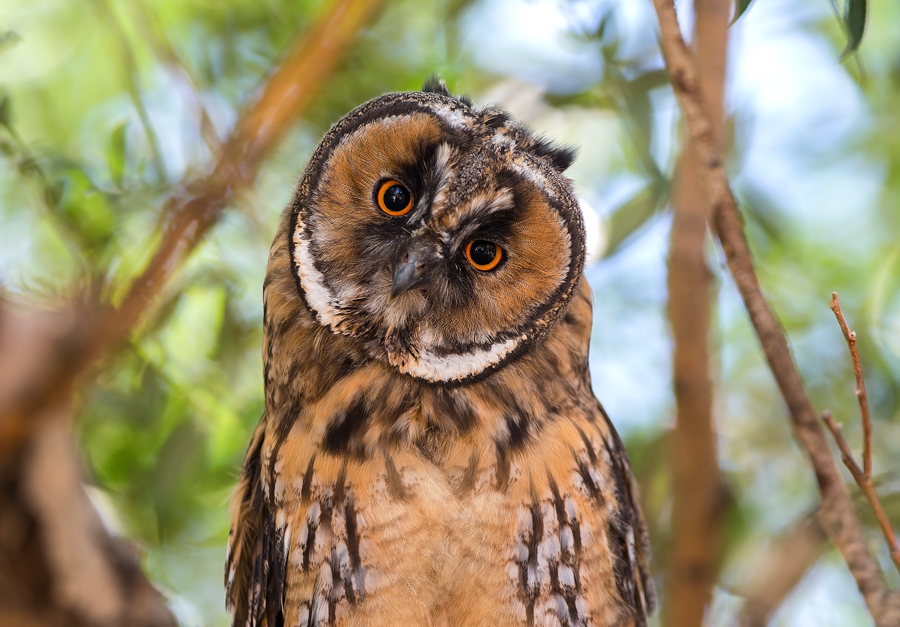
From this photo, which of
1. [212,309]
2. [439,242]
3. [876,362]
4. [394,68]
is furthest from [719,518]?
[394,68]

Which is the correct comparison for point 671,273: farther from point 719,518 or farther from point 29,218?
point 29,218

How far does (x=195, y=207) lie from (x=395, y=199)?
1.19 ft

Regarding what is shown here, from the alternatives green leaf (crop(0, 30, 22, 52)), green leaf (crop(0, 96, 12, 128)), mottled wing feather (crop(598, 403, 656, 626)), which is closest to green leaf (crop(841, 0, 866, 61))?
mottled wing feather (crop(598, 403, 656, 626))

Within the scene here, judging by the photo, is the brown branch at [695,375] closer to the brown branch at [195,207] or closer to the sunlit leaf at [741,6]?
the sunlit leaf at [741,6]

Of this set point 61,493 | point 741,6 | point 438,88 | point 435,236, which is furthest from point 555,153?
point 61,493

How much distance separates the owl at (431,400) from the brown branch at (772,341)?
0.32m

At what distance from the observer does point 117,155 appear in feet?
7.14

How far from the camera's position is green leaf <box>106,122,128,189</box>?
2154 millimetres

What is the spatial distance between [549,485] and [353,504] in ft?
1.26

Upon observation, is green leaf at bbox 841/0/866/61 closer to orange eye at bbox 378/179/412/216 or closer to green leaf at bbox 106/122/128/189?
orange eye at bbox 378/179/412/216

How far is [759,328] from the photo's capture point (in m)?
1.34

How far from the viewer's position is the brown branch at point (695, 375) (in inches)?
75.0

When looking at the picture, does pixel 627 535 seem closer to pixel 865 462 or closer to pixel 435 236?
pixel 865 462

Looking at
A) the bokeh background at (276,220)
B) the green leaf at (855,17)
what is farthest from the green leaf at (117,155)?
the green leaf at (855,17)
